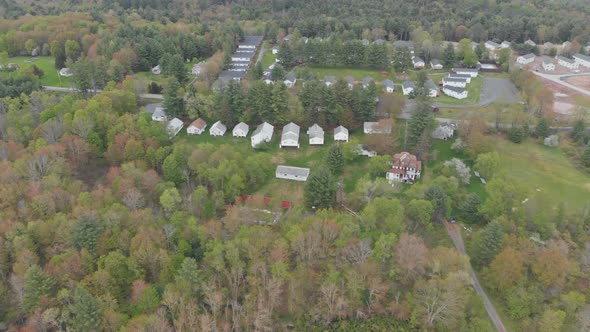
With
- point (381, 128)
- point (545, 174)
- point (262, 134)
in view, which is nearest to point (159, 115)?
point (262, 134)

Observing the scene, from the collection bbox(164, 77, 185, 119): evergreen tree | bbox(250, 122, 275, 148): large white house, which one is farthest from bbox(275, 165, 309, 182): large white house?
bbox(164, 77, 185, 119): evergreen tree

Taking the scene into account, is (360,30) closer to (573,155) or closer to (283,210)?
(573,155)

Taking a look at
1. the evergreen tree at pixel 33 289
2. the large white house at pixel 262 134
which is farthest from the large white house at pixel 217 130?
the evergreen tree at pixel 33 289

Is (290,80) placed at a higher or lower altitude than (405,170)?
higher

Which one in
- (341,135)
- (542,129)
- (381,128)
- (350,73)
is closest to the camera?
(381,128)

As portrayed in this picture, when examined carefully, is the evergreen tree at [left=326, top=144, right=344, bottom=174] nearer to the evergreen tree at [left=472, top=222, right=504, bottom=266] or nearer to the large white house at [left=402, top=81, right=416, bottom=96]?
the evergreen tree at [left=472, top=222, right=504, bottom=266]

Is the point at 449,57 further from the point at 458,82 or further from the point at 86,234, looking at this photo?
the point at 86,234

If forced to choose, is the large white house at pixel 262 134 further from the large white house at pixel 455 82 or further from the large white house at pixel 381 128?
the large white house at pixel 455 82
